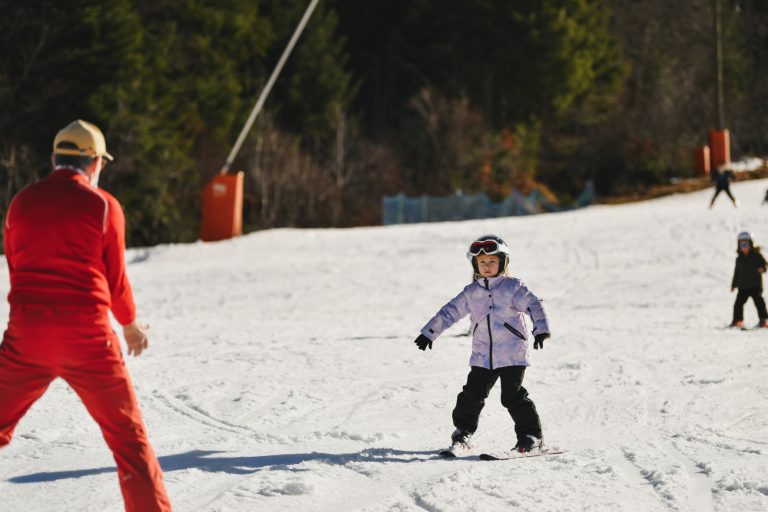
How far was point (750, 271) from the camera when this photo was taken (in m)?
11.6

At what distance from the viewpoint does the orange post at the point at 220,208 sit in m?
23.1

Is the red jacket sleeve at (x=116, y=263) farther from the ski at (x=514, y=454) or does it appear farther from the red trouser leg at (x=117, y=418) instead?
the ski at (x=514, y=454)

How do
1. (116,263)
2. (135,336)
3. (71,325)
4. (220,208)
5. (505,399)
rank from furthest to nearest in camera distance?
(220,208), (505,399), (135,336), (116,263), (71,325)

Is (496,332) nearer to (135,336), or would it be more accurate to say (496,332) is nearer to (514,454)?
(514,454)

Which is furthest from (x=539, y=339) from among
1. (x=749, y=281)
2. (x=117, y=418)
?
(x=749, y=281)

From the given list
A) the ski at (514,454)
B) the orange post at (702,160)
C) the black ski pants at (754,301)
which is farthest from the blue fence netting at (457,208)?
the ski at (514,454)

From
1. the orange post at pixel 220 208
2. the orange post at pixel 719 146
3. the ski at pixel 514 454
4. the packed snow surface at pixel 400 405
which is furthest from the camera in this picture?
the orange post at pixel 719 146

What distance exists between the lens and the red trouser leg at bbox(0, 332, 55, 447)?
3.56m

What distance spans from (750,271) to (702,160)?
26.6 meters

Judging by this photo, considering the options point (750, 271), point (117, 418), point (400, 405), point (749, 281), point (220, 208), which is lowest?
point (400, 405)

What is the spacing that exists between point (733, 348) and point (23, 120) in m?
26.7

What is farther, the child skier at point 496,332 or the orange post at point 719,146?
the orange post at point 719,146

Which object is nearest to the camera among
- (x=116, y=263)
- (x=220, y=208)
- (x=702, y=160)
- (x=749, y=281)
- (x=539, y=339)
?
(x=116, y=263)

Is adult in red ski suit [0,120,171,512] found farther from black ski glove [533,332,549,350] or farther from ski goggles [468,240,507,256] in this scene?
ski goggles [468,240,507,256]
